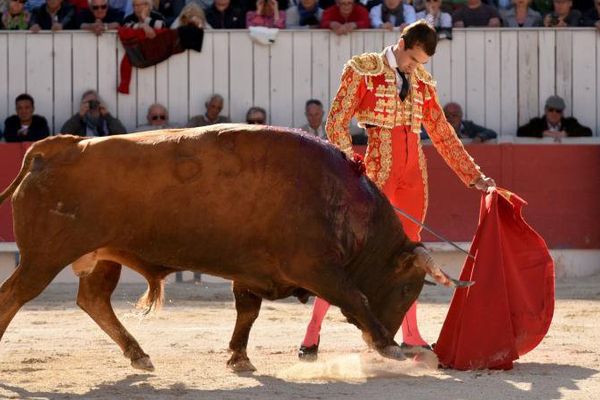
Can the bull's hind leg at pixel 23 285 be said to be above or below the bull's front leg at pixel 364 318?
above

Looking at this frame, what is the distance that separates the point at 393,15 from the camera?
11133mm

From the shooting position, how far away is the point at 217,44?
36.5ft

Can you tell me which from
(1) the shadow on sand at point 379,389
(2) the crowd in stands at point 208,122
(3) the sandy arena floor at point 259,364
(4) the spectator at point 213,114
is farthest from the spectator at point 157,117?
(1) the shadow on sand at point 379,389

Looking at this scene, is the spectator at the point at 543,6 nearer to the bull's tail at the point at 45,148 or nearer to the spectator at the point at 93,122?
the spectator at the point at 93,122

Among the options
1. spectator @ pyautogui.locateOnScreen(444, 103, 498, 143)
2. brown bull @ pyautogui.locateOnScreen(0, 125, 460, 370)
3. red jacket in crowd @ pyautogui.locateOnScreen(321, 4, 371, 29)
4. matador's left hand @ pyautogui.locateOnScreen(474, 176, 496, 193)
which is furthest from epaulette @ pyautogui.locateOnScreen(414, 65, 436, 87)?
red jacket in crowd @ pyautogui.locateOnScreen(321, 4, 371, 29)

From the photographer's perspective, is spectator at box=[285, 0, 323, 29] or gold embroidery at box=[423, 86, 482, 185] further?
spectator at box=[285, 0, 323, 29]

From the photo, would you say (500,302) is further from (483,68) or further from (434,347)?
(483,68)

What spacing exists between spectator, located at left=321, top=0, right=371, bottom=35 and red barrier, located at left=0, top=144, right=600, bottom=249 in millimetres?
1132

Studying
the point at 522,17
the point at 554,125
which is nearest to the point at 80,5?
the point at 522,17

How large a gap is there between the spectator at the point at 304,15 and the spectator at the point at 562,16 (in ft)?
5.68

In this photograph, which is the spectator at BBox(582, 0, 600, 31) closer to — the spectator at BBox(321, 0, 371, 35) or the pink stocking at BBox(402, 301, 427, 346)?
the spectator at BBox(321, 0, 371, 35)

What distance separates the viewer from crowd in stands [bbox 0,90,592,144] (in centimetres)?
1063

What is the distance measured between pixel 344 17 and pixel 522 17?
4.58ft

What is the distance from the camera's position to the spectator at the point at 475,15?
11281mm
